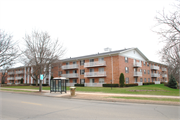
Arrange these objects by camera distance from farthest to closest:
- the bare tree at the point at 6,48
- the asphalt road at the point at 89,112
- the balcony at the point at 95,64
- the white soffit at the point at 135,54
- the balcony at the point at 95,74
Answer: the white soffit at the point at 135,54 < the balcony at the point at 95,64 < the balcony at the point at 95,74 < the bare tree at the point at 6,48 < the asphalt road at the point at 89,112

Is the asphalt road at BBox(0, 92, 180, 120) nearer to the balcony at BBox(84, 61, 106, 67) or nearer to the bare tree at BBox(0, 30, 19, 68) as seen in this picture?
the bare tree at BBox(0, 30, 19, 68)

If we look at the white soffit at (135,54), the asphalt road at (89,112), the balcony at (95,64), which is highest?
the white soffit at (135,54)

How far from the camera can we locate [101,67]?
36969 millimetres

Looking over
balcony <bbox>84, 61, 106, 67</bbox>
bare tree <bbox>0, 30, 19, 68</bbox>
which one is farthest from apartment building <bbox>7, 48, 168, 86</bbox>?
bare tree <bbox>0, 30, 19, 68</bbox>

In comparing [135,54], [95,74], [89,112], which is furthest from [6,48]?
[135,54]

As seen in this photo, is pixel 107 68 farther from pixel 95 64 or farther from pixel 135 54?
pixel 135 54

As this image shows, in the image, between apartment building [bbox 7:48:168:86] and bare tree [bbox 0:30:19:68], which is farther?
apartment building [bbox 7:48:168:86]

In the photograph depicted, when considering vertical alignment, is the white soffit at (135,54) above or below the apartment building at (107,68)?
above

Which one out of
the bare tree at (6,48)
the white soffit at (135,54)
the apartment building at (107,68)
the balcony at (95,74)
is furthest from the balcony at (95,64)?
the bare tree at (6,48)

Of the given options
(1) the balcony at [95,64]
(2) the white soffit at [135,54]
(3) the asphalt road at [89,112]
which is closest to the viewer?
(3) the asphalt road at [89,112]

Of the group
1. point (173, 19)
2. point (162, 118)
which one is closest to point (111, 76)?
point (173, 19)

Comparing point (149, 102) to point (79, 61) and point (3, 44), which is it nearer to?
point (3, 44)

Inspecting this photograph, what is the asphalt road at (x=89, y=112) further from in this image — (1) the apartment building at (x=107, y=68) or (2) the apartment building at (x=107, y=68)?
(1) the apartment building at (x=107, y=68)

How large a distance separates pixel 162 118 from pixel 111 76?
28.2 m
